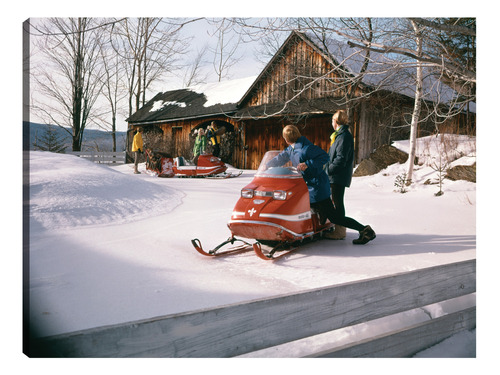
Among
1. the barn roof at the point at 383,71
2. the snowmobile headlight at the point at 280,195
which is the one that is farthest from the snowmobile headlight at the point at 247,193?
the barn roof at the point at 383,71

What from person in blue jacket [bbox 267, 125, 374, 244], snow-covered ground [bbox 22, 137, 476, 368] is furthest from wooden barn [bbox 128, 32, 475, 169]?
snow-covered ground [bbox 22, 137, 476, 368]

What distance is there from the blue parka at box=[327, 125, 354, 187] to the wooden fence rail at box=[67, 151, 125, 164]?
2177 millimetres

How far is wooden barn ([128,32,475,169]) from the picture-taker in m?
5.17

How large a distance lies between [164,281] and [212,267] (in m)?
0.48

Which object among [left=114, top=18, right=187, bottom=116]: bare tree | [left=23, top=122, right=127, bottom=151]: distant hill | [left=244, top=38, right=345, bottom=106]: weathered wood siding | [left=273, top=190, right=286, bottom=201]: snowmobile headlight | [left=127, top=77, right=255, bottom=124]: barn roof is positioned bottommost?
[left=273, top=190, right=286, bottom=201]: snowmobile headlight

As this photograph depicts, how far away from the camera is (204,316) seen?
4.56 ft

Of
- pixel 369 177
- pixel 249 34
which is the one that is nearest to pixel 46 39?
pixel 249 34

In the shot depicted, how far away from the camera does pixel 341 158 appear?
3465mm

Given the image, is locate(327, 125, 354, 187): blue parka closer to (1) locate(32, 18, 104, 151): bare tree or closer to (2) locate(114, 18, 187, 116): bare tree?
(2) locate(114, 18, 187, 116): bare tree

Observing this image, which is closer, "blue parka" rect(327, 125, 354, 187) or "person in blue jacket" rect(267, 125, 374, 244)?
"person in blue jacket" rect(267, 125, 374, 244)

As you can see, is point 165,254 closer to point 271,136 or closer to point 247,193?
point 247,193

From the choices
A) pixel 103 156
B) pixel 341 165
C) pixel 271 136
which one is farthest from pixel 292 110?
pixel 341 165

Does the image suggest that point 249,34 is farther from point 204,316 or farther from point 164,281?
point 204,316

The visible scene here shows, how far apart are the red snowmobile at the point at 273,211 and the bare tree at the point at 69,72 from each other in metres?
1.34
